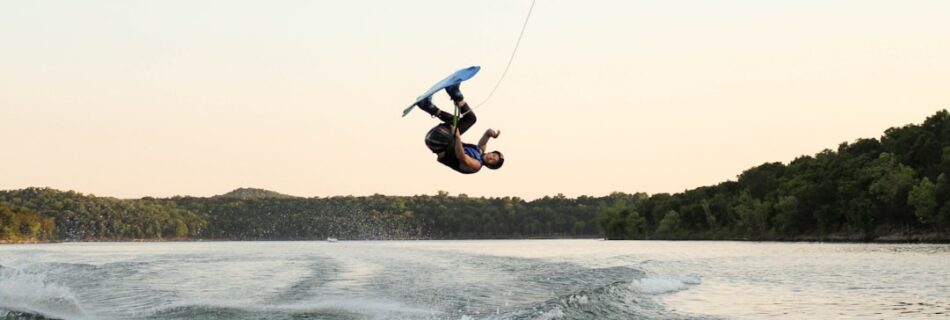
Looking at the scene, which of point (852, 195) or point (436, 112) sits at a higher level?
point (852, 195)

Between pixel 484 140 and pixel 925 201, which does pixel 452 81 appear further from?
pixel 925 201

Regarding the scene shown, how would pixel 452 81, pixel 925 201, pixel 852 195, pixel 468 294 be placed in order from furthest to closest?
pixel 852 195, pixel 925 201, pixel 468 294, pixel 452 81

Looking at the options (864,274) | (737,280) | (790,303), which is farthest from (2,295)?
(864,274)

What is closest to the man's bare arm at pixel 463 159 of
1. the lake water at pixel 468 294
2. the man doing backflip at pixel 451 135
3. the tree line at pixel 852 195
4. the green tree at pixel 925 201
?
the man doing backflip at pixel 451 135

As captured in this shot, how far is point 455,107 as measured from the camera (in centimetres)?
1471

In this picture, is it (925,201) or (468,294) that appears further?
(925,201)

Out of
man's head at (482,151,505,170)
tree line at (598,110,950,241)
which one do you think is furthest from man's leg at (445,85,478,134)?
tree line at (598,110,950,241)

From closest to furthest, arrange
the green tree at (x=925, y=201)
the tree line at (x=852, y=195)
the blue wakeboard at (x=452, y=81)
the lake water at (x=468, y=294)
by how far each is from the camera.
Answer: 1. the blue wakeboard at (x=452, y=81)
2. the lake water at (x=468, y=294)
3. the green tree at (x=925, y=201)
4. the tree line at (x=852, y=195)

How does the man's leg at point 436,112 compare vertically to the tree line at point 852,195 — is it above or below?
below

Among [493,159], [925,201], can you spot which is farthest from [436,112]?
[925,201]

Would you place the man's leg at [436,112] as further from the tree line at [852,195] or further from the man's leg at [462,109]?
the tree line at [852,195]

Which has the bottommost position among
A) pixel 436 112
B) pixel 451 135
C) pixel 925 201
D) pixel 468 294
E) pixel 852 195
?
pixel 468 294

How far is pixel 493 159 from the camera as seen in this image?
15.9 m

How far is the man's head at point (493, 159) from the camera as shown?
52.0 feet
